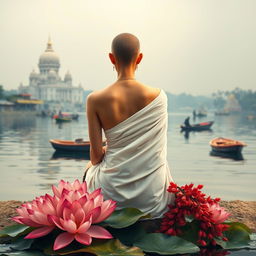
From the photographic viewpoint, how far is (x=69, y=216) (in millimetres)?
2117

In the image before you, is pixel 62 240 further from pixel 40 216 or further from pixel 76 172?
pixel 76 172

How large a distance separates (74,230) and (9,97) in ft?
192

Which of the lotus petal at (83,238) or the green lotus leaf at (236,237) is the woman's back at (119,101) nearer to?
the lotus petal at (83,238)

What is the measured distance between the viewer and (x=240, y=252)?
7.84ft

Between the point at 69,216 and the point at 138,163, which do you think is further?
the point at 138,163

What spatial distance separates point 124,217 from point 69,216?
1.16 feet

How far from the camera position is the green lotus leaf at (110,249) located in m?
2.12

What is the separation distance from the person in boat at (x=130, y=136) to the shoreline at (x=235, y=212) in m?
1.03

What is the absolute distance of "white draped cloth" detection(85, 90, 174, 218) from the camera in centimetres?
248

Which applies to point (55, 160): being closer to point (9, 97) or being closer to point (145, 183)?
point (145, 183)

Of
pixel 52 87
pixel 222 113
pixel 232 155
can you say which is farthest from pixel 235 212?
pixel 222 113

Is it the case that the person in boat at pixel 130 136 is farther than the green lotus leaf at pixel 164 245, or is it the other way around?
the person in boat at pixel 130 136

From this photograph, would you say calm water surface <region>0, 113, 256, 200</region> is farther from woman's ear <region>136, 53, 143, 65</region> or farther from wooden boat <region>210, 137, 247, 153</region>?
woman's ear <region>136, 53, 143, 65</region>

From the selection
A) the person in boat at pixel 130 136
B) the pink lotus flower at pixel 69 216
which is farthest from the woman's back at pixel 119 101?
the pink lotus flower at pixel 69 216
